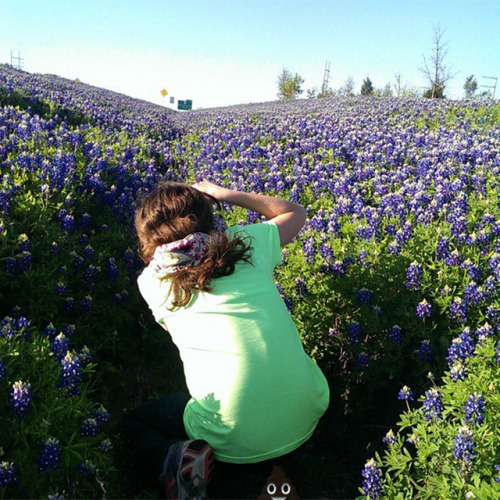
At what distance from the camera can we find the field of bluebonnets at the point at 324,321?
2.53 m

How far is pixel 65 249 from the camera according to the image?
430cm

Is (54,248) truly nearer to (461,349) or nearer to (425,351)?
(425,351)

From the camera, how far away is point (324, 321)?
4.14 meters

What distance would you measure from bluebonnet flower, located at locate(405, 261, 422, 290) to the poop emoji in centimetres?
171

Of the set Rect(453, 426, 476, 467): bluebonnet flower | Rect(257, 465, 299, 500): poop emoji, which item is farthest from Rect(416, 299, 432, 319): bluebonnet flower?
Rect(257, 465, 299, 500): poop emoji

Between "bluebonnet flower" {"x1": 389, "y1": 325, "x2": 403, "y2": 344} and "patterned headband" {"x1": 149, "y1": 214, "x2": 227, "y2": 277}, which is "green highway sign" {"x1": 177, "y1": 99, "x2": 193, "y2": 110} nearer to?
"bluebonnet flower" {"x1": 389, "y1": 325, "x2": 403, "y2": 344}

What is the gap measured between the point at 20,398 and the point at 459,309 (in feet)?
9.49

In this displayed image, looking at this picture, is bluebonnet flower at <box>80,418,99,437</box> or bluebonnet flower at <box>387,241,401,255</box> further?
bluebonnet flower at <box>387,241,401,255</box>

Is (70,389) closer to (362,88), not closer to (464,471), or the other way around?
(464,471)

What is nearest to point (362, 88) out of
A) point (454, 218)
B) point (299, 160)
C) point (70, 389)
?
point (299, 160)

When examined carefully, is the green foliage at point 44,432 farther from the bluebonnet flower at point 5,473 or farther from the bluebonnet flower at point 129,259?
the bluebonnet flower at point 129,259

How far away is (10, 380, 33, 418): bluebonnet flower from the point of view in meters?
2.44

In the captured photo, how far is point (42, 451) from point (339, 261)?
270cm

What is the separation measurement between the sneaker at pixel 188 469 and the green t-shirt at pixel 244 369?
109 mm
